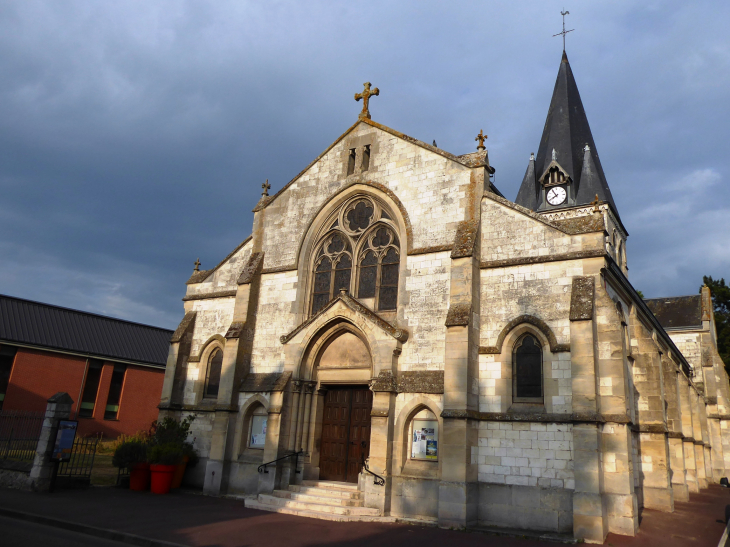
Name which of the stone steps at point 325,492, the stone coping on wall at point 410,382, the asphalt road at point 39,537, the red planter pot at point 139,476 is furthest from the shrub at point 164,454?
the stone coping on wall at point 410,382

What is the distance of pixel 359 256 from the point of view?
52.3ft

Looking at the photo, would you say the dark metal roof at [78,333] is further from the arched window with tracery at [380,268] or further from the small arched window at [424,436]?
the small arched window at [424,436]

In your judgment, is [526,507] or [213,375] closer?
[526,507]

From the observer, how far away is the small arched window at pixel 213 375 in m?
17.3

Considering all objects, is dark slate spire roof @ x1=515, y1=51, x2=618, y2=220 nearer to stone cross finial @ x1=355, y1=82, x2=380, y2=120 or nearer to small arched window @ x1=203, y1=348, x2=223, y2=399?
stone cross finial @ x1=355, y1=82, x2=380, y2=120

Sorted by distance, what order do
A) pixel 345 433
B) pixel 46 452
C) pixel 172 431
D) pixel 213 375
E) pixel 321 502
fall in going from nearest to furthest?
1. pixel 321 502
2. pixel 46 452
3. pixel 345 433
4. pixel 172 431
5. pixel 213 375

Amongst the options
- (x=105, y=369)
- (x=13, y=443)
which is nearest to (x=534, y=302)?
(x=13, y=443)

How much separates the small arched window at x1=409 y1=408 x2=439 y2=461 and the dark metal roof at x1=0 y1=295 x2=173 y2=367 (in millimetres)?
18713

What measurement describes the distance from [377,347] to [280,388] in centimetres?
315

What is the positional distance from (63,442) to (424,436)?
9257 millimetres

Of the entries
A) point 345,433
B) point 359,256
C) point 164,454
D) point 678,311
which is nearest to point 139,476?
point 164,454

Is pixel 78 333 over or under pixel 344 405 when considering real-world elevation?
over

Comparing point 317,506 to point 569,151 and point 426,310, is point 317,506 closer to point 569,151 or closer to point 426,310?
point 426,310

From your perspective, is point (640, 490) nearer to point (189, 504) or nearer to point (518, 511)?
point (518, 511)
